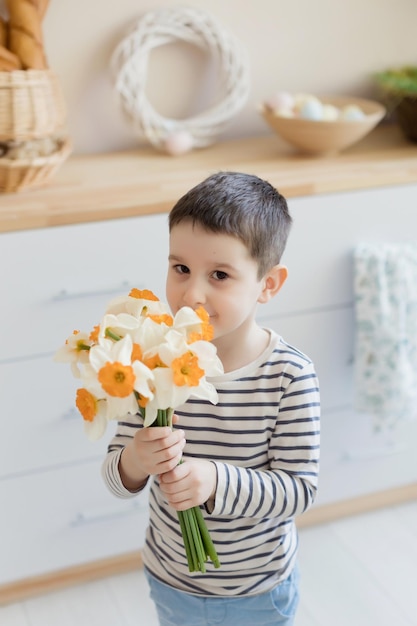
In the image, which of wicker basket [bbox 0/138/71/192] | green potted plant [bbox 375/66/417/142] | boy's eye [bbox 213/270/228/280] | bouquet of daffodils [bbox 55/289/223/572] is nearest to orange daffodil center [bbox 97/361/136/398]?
bouquet of daffodils [bbox 55/289/223/572]

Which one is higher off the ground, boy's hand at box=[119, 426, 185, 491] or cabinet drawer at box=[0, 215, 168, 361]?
boy's hand at box=[119, 426, 185, 491]

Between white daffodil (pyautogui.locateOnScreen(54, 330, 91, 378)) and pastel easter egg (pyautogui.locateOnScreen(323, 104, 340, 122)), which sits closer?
white daffodil (pyautogui.locateOnScreen(54, 330, 91, 378))

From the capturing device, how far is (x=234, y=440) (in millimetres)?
1211

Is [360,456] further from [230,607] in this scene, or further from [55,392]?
[230,607]

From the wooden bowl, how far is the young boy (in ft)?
3.09

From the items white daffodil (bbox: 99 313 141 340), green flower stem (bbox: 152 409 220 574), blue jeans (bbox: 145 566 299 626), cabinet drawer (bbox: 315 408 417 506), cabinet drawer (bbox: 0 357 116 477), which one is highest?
white daffodil (bbox: 99 313 141 340)

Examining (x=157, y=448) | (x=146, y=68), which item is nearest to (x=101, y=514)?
(x=157, y=448)

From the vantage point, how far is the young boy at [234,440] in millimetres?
1128

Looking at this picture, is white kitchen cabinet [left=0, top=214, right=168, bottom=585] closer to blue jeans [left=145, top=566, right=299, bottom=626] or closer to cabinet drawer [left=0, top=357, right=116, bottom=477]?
cabinet drawer [left=0, top=357, right=116, bottom=477]

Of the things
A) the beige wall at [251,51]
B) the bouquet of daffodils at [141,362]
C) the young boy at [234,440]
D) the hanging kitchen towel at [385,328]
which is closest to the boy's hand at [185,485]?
the young boy at [234,440]

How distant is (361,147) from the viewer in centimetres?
229

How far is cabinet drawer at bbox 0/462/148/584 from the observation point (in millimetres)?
1933

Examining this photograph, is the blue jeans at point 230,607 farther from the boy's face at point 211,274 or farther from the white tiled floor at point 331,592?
the white tiled floor at point 331,592

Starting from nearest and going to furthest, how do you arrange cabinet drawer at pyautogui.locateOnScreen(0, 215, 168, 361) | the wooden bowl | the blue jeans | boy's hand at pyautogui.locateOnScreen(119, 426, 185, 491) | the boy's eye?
1. boy's hand at pyautogui.locateOnScreen(119, 426, 185, 491)
2. the boy's eye
3. the blue jeans
4. cabinet drawer at pyautogui.locateOnScreen(0, 215, 168, 361)
5. the wooden bowl
